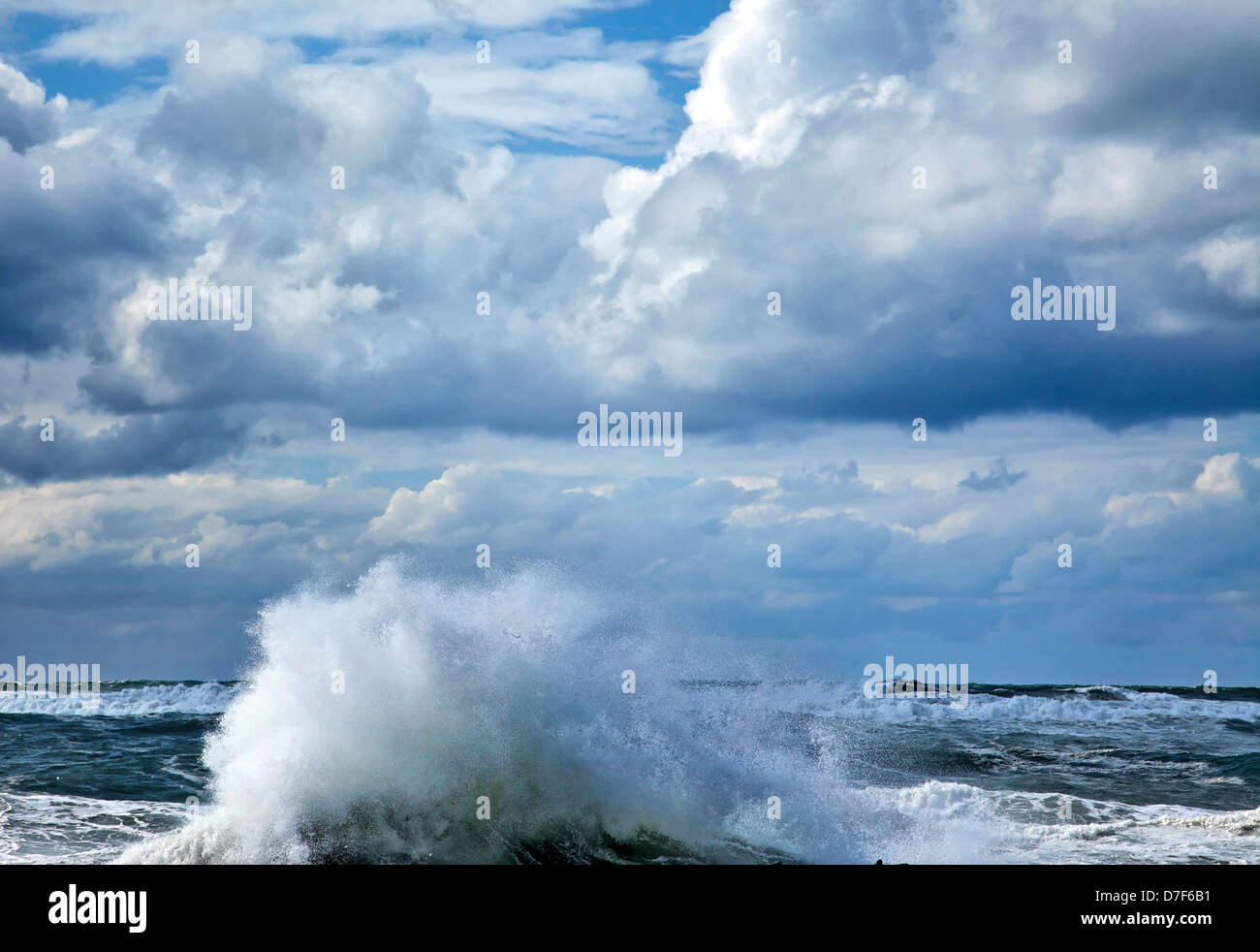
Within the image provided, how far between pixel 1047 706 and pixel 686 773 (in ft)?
107

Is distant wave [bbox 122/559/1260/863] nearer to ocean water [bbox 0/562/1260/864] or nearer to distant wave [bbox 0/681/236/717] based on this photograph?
ocean water [bbox 0/562/1260/864]

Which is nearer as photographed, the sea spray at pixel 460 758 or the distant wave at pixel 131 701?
the sea spray at pixel 460 758

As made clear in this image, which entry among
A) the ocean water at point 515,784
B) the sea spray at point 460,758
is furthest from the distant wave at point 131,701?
the sea spray at point 460,758

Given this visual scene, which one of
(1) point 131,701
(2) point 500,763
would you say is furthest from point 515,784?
(1) point 131,701

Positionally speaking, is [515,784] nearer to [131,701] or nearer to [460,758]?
[460,758]
